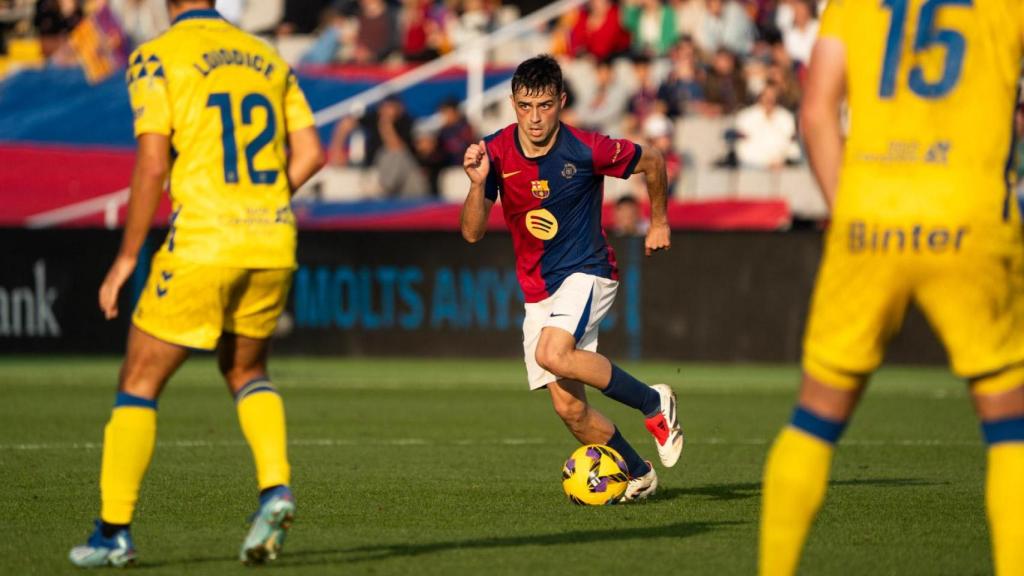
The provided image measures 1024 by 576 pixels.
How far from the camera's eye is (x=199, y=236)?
638 centimetres

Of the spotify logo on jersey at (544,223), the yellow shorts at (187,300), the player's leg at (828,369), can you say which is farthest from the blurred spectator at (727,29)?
the player's leg at (828,369)

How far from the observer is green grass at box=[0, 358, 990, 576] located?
6.87m

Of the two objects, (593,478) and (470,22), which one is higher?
(470,22)

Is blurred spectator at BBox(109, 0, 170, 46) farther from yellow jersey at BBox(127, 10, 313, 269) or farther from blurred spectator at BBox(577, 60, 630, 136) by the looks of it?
yellow jersey at BBox(127, 10, 313, 269)

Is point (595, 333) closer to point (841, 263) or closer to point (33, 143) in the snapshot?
point (841, 263)

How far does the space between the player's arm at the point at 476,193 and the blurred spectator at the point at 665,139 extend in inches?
483

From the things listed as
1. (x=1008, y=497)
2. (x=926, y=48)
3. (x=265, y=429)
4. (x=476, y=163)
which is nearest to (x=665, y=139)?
(x=476, y=163)

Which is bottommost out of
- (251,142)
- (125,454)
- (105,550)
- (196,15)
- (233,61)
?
(105,550)

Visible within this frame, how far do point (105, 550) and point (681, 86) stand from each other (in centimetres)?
Result: 1695

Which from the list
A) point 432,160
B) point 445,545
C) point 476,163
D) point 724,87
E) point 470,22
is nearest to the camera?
point 445,545

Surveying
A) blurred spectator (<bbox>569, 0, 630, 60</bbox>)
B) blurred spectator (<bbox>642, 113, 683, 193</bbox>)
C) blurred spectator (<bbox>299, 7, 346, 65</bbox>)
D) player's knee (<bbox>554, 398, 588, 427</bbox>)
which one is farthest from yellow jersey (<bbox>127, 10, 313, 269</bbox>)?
blurred spectator (<bbox>299, 7, 346, 65</bbox>)

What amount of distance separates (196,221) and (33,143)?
57.6ft

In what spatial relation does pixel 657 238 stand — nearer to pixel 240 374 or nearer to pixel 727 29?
pixel 240 374

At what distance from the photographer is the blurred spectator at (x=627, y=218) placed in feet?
62.2
